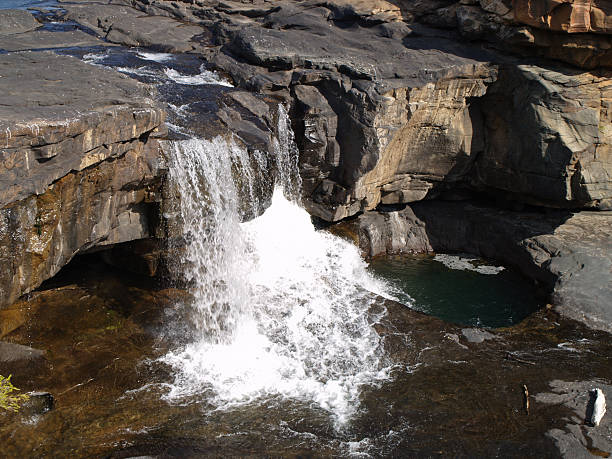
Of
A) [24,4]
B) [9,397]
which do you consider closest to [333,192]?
[9,397]

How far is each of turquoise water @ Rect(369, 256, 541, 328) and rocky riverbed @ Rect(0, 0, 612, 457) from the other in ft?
1.79

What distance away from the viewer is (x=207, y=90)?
13.1m

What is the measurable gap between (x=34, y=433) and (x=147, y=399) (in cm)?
151

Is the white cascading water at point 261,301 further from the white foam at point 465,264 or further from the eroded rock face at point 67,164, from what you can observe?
the white foam at point 465,264

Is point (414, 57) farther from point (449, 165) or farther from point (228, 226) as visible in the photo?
point (228, 226)

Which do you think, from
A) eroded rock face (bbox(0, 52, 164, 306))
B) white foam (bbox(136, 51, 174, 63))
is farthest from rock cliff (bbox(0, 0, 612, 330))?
white foam (bbox(136, 51, 174, 63))

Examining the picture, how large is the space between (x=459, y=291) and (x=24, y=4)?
58.8 feet

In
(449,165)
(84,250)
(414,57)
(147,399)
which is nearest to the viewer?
(147,399)

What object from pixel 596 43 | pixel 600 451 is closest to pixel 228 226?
pixel 600 451

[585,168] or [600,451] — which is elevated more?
[585,168]

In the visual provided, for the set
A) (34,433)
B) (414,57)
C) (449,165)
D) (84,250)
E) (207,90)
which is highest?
(414,57)

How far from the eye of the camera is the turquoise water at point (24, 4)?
65.7ft

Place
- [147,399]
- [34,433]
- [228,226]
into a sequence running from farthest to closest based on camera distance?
1. [228,226]
2. [147,399]
3. [34,433]

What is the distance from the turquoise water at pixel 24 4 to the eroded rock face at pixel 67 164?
35.2ft
